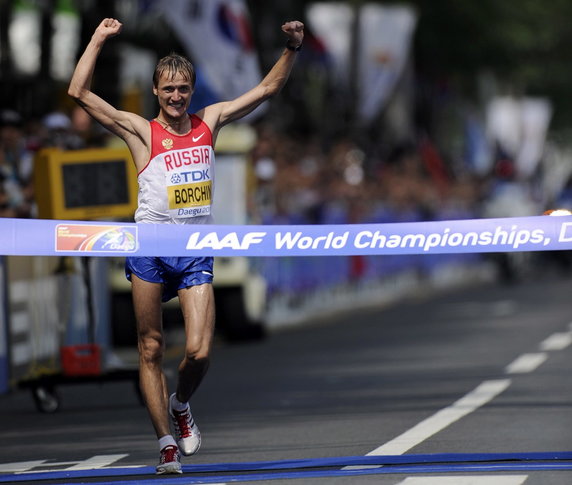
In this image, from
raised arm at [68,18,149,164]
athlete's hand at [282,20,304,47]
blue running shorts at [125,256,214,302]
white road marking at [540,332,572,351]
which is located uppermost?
athlete's hand at [282,20,304,47]

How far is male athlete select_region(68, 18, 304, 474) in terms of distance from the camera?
973cm

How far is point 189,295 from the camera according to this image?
32.1ft

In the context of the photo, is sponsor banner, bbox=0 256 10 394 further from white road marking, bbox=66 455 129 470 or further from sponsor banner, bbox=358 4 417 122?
sponsor banner, bbox=358 4 417 122

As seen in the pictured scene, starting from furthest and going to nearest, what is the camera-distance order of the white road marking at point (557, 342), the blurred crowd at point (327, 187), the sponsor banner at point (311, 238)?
the white road marking at point (557, 342) < the blurred crowd at point (327, 187) < the sponsor banner at point (311, 238)

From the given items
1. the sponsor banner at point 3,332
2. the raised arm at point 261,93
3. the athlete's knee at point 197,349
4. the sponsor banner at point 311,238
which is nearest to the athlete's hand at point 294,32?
the raised arm at point 261,93

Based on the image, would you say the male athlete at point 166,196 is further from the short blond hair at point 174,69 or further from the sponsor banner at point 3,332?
the sponsor banner at point 3,332

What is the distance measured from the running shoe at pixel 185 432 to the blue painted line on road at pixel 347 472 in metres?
0.35

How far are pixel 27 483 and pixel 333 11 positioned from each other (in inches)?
1013

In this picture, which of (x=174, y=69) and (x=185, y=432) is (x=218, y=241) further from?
(x=185, y=432)

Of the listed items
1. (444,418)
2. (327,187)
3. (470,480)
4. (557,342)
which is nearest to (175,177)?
(470,480)

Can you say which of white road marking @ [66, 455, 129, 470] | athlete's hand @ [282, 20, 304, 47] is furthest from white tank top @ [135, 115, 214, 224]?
white road marking @ [66, 455, 129, 470]

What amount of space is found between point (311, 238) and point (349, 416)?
10.9 feet

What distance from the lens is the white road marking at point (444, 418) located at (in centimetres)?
1074

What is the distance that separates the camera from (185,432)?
392 inches
